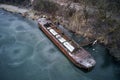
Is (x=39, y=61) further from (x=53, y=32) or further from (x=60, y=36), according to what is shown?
(x=53, y=32)

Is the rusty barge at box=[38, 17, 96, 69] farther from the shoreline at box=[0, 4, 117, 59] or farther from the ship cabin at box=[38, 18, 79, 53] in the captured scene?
the shoreline at box=[0, 4, 117, 59]

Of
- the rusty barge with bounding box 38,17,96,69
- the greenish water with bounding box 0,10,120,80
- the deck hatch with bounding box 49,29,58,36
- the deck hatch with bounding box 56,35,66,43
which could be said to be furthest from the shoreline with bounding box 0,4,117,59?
the deck hatch with bounding box 56,35,66,43

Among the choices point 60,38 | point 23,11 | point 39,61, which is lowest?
point 39,61

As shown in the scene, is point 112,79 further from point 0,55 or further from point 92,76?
point 0,55

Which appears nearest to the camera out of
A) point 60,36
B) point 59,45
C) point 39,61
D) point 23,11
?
point 39,61

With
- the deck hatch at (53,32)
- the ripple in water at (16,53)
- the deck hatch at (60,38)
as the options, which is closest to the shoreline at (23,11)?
the deck hatch at (53,32)

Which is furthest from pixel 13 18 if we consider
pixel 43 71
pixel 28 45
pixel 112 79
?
pixel 112 79

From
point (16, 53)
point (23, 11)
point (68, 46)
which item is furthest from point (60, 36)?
point (23, 11)
